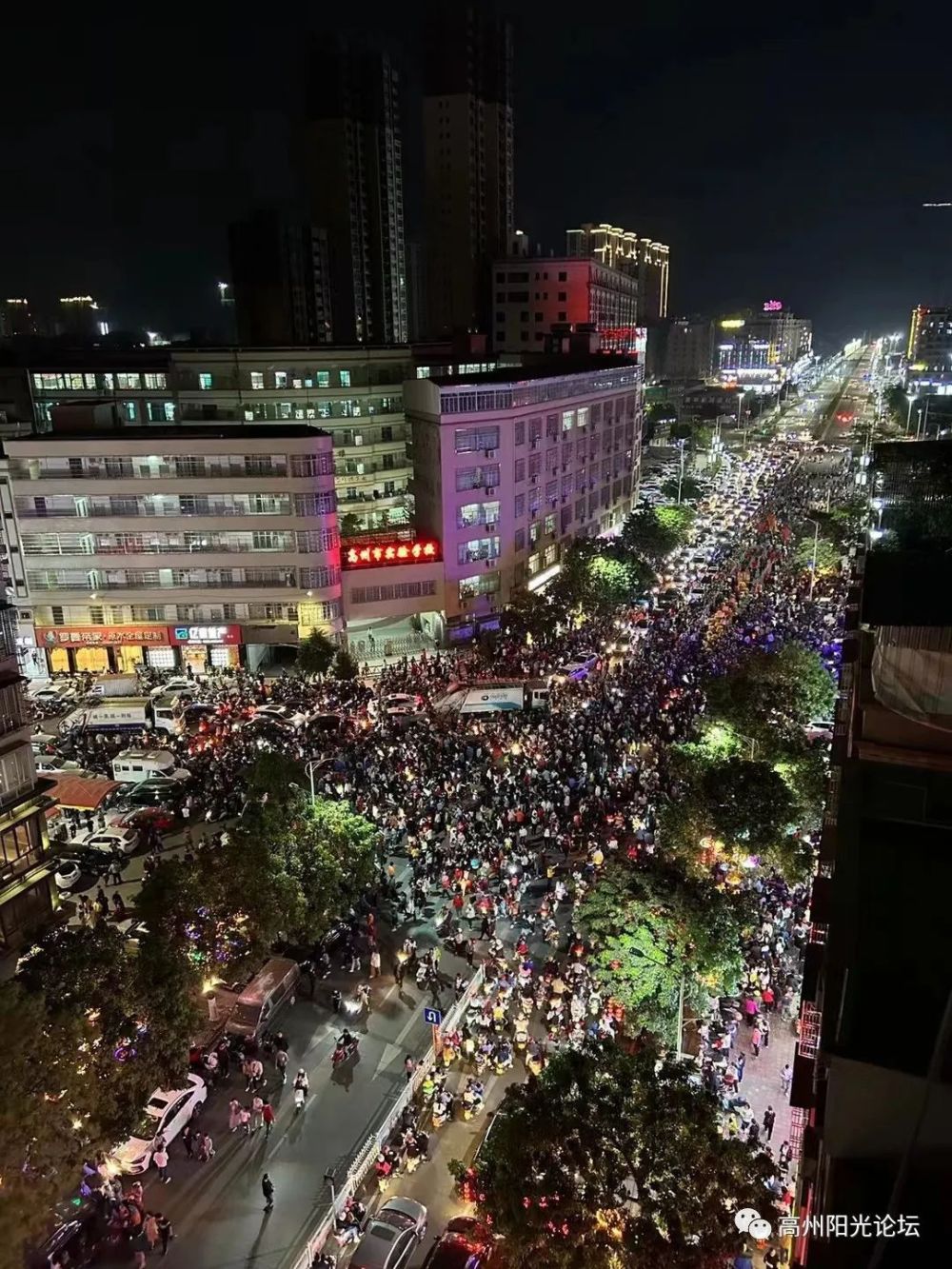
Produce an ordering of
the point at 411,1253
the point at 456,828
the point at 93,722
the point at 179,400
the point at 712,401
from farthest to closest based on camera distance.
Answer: the point at 712,401 < the point at 179,400 < the point at 93,722 < the point at 456,828 < the point at 411,1253

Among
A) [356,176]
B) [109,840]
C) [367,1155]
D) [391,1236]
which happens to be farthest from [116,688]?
[356,176]

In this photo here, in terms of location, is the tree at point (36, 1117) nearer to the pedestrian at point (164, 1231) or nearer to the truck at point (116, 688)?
the pedestrian at point (164, 1231)

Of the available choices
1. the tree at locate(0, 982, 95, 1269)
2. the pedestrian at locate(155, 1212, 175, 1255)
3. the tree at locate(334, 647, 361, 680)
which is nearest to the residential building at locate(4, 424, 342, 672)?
the tree at locate(334, 647, 361, 680)

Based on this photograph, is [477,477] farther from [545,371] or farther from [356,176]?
[356,176]

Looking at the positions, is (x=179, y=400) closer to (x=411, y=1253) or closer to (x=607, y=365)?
(x=607, y=365)

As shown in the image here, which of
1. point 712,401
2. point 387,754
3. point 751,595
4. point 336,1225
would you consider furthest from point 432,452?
point 712,401

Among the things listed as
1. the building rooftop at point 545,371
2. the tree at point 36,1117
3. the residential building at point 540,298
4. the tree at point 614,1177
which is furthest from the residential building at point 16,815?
the residential building at point 540,298

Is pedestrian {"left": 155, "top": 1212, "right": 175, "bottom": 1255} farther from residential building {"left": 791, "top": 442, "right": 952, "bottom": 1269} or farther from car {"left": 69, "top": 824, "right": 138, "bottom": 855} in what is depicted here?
car {"left": 69, "top": 824, "right": 138, "bottom": 855}
